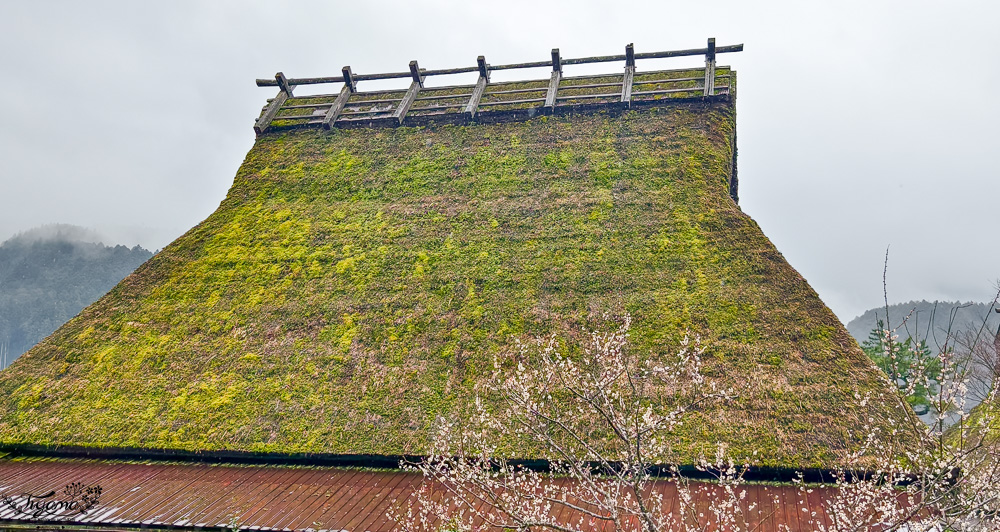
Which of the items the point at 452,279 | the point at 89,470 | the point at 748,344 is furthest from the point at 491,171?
the point at 89,470

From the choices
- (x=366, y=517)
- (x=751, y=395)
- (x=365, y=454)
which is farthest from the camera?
(x=365, y=454)

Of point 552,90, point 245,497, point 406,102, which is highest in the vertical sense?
point 552,90

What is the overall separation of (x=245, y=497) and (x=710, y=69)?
12.9 m

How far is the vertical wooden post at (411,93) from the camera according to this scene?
1520 centimetres

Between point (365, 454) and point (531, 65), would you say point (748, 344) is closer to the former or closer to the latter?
point (365, 454)

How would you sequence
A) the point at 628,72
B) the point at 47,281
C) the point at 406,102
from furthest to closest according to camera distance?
the point at 47,281
the point at 406,102
the point at 628,72

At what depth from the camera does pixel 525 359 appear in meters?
9.52

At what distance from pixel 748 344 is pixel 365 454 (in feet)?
19.6

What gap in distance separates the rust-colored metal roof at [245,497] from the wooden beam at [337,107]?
358 inches

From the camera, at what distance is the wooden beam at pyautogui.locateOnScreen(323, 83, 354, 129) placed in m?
15.5

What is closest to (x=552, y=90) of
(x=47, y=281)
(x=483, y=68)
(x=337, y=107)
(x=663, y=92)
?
(x=483, y=68)

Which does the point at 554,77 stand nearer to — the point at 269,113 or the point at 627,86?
the point at 627,86

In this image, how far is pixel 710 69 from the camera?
46.1ft

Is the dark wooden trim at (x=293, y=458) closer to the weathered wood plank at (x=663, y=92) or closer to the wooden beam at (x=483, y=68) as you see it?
the weathered wood plank at (x=663, y=92)
